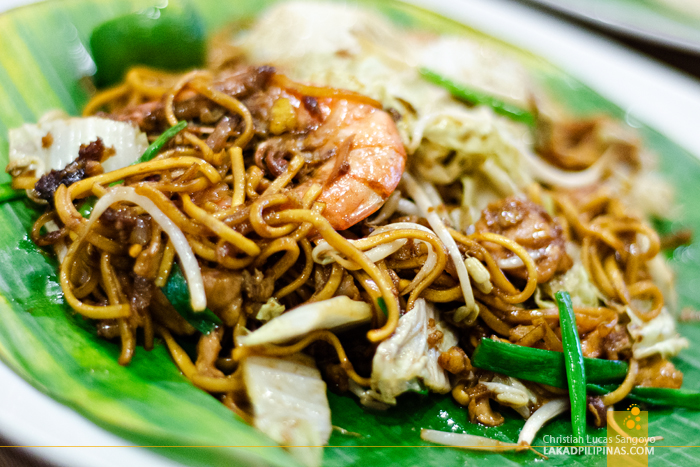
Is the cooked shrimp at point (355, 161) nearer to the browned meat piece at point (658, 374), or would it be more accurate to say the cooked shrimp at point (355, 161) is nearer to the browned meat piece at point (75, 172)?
the browned meat piece at point (75, 172)

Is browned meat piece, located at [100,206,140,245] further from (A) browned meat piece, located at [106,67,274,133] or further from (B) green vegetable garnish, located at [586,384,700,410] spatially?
(B) green vegetable garnish, located at [586,384,700,410]

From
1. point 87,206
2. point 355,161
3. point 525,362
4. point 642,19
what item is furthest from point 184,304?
point 642,19

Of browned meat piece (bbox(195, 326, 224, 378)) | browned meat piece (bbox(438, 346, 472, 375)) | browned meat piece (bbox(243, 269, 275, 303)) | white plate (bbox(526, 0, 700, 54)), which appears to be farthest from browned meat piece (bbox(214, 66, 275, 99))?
white plate (bbox(526, 0, 700, 54))

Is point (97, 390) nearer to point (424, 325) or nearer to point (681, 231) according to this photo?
point (424, 325)

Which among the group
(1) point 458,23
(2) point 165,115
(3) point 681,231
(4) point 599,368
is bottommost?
(3) point 681,231

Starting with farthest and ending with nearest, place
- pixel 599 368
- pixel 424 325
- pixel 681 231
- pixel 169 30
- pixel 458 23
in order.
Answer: pixel 458 23 → pixel 681 231 → pixel 169 30 → pixel 599 368 → pixel 424 325

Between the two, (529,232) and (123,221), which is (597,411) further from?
(123,221)

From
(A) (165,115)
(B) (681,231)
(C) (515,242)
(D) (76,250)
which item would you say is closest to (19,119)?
(A) (165,115)

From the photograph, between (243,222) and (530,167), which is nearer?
(243,222)
